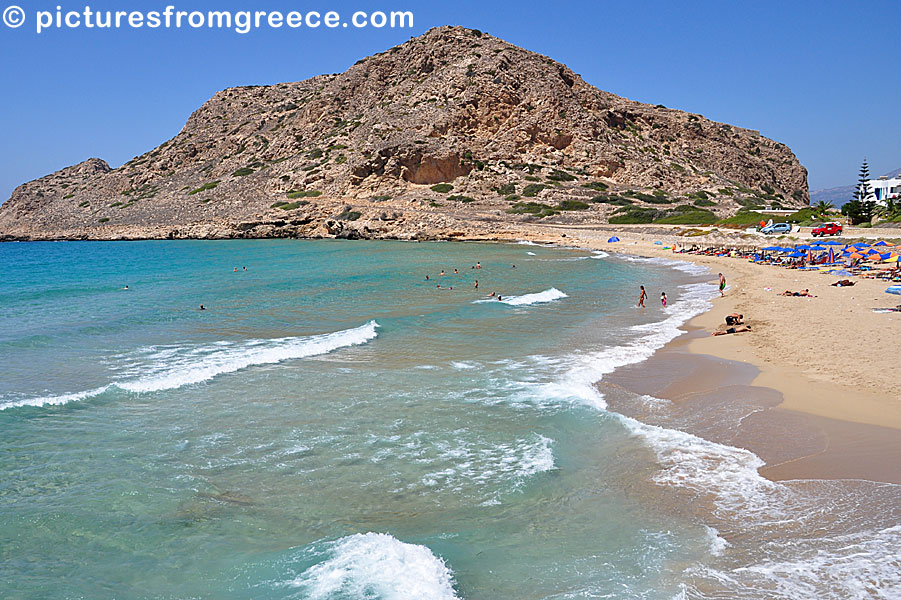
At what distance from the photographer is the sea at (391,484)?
5.46 m

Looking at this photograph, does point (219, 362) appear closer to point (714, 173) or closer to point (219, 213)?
point (219, 213)

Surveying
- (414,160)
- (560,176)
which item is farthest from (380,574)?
(560,176)

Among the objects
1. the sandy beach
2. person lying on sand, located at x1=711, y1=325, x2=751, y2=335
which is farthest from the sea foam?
person lying on sand, located at x1=711, y1=325, x2=751, y2=335

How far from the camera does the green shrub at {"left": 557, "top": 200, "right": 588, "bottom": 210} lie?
66.6 m

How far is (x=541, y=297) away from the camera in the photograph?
955 inches

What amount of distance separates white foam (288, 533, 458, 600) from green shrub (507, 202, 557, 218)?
60.6m

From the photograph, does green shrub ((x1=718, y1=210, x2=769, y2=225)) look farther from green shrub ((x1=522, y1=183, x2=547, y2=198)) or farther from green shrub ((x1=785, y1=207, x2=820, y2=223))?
green shrub ((x1=522, y1=183, x2=547, y2=198))

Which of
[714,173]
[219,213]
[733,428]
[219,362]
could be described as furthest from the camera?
[714,173]

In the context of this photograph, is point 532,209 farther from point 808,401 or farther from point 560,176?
point 808,401

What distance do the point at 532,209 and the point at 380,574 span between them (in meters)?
63.0

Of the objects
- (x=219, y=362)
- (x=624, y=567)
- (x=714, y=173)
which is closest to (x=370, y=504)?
(x=624, y=567)

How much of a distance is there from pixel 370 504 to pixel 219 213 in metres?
79.8

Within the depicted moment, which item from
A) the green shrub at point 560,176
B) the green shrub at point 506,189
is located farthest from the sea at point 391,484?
the green shrub at point 560,176

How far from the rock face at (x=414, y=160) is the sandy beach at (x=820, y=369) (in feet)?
152
